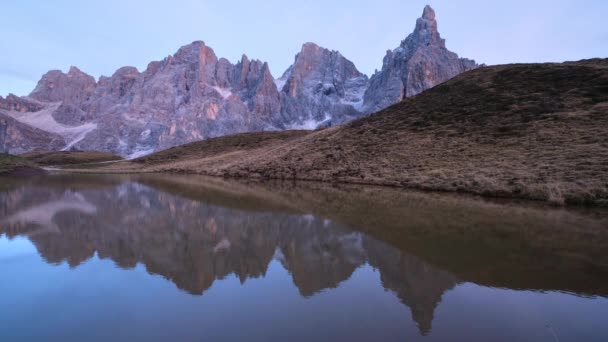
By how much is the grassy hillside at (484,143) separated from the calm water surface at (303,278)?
510 inches

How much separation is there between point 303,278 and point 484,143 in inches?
1667

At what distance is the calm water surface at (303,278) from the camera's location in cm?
680

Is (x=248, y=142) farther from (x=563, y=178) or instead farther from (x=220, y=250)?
(x=220, y=250)

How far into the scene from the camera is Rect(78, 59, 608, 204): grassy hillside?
30.7 m

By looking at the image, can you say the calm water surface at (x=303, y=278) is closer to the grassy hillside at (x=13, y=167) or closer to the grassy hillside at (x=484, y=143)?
the grassy hillside at (x=484, y=143)

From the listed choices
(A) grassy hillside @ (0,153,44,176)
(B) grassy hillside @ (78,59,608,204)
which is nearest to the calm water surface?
(B) grassy hillside @ (78,59,608,204)

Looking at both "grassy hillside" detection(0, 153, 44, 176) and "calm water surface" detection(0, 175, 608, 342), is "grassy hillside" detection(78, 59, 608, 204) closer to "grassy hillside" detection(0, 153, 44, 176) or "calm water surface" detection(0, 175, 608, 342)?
"calm water surface" detection(0, 175, 608, 342)

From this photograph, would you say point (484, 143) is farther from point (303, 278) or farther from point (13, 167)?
point (13, 167)

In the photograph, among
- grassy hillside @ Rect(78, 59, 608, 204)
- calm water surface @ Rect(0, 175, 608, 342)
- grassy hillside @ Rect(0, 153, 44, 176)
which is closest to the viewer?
calm water surface @ Rect(0, 175, 608, 342)

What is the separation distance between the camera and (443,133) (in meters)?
53.8

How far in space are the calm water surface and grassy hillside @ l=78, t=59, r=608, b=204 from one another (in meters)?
13.0

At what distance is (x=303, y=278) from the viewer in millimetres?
9977

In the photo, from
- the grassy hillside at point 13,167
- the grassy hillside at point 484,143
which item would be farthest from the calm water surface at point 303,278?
the grassy hillside at point 13,167

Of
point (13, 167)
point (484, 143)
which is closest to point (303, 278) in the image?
point (484, 143)
